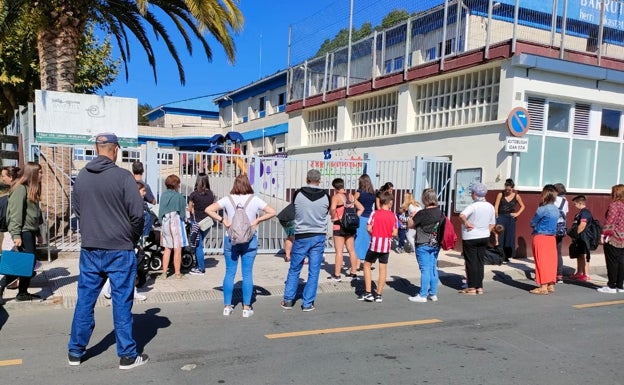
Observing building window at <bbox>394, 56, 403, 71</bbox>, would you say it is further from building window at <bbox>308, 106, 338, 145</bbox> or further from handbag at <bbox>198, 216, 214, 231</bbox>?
handbag at <bbox>198, 216, 214, 231</bbox>

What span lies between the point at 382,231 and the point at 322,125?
39.6 ft

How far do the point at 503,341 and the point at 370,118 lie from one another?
11406 millimetres

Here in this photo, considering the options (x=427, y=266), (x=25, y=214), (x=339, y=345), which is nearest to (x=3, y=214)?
(x=25, y=214)

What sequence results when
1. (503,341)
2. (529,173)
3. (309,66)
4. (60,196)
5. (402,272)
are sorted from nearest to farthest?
(503,341) → (402,272) → (60,196) → (529,173) → (309,66)

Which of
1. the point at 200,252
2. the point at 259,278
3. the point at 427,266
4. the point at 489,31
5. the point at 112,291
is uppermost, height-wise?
the point at 489,31

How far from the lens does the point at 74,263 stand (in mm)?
8562

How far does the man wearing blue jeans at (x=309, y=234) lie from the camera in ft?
20.6

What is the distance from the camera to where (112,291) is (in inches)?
166

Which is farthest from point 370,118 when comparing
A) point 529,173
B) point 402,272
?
point 402,272

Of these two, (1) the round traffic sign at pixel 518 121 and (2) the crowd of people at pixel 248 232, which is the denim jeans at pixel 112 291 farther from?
(1) the round traffic sign at pixel 518 121

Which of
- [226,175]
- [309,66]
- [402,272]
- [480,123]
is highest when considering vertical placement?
[309,66]

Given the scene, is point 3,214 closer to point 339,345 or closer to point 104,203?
point 104,203

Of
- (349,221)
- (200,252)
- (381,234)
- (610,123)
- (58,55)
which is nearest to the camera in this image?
(381,234)

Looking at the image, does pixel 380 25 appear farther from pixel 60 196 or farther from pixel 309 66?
pixel 60 196
